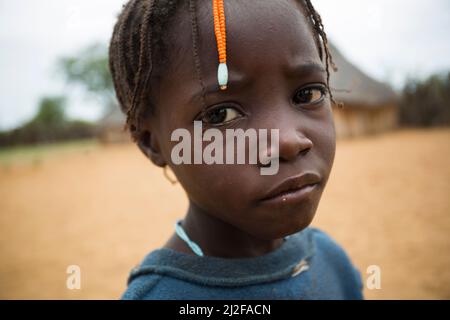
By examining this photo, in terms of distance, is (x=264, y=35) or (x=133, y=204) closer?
(x=264, y=35)

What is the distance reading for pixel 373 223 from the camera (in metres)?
4.68

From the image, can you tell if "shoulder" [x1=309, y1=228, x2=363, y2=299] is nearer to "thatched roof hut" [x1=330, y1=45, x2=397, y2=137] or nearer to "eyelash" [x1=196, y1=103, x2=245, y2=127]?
"eyelash" [x1=196, y1=103, x2=245, y2=127]

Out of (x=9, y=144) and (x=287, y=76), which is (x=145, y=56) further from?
(x=9, y=144)

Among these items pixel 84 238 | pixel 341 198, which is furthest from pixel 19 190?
pixel 341 198

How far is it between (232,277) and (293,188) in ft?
1.39

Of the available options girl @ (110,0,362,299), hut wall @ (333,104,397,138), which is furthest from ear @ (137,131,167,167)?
hut wall @ (333,104,397,138)

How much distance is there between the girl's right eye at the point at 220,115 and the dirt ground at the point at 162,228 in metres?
2.80

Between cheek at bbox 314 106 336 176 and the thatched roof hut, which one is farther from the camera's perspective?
the thatched roof hut

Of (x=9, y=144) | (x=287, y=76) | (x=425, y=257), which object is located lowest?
(x=425, y=257)

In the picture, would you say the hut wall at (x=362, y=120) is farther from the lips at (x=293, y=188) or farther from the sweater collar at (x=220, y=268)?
the lips at (x=293, y=188)

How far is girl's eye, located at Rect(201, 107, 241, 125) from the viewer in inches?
36.9

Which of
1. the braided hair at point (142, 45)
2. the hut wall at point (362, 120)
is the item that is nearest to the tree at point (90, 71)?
the hut wall at point (362, 120)

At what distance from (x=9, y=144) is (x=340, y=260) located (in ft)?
131

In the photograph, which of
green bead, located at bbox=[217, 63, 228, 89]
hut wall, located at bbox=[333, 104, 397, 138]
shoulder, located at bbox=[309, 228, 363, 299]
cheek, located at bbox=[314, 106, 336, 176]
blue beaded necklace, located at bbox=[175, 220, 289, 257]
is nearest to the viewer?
green bead, located at bbox=[217, 63, 228, 89]
